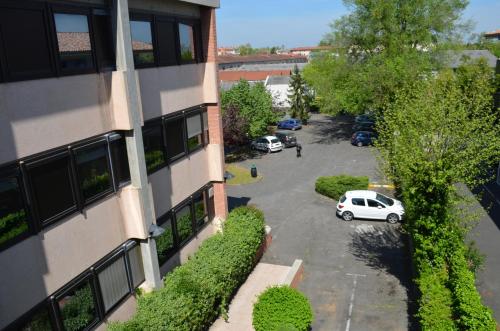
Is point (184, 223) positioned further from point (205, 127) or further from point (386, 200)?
point (386, 200)

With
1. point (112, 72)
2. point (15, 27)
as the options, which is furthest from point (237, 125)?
point (15, 27)

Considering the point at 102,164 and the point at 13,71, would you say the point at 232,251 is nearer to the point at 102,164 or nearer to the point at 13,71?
the point at 102,164

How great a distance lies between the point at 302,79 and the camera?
5481cm

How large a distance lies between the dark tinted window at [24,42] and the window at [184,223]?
270 inches

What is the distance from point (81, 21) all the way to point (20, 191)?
4.17m

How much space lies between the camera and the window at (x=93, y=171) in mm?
9492

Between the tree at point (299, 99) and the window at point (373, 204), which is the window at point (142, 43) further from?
the tree at point (299, 99)

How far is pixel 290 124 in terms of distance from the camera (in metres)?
50.5

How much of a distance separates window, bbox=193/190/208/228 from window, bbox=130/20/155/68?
5.42m

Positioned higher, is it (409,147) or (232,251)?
(409,147)

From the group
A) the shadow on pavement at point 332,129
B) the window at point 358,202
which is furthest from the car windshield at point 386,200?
the shadow on pavement at point 332,129

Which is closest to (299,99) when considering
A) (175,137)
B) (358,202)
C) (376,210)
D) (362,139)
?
(362,139)

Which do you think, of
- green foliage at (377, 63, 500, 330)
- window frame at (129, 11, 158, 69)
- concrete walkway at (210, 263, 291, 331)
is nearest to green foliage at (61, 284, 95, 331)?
concrete walkway at (210, 263, 291, 331)

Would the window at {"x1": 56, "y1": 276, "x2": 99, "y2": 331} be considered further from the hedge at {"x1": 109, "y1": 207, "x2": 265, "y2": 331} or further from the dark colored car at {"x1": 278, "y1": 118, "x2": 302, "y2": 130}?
the dark colored car at {"x1": 278, "y1": 118, "x2": 302, "y2": 130}
